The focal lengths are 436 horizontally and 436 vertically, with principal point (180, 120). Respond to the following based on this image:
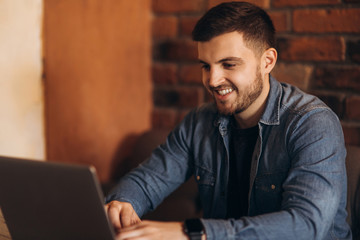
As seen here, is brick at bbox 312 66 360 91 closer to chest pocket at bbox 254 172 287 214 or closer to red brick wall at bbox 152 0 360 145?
red brick wall at bbox 152 0 360 145

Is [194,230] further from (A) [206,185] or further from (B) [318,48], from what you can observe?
(B) [318,48]

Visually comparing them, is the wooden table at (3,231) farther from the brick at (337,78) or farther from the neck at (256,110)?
the brick at (337,78)

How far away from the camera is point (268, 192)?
1.29 m

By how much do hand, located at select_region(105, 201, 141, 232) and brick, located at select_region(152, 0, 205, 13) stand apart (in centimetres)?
105

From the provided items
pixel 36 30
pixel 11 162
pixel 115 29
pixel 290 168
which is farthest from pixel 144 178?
pixel 115 29

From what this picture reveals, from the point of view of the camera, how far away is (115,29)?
1.98 m

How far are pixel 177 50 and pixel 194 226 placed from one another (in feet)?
3.91

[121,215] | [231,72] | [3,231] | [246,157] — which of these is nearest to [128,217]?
[121,215]

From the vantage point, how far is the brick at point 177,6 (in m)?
1.97

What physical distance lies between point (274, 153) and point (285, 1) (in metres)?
0.72

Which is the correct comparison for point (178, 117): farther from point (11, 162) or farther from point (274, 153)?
point (11, 162)

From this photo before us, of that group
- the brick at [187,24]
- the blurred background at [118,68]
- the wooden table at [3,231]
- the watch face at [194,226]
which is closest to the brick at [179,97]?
the blurred background at [118,68]

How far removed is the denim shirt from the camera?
1.06 m

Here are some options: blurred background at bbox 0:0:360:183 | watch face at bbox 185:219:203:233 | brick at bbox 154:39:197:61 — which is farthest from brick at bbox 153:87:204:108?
watch face at bbox 185:219:203:233
